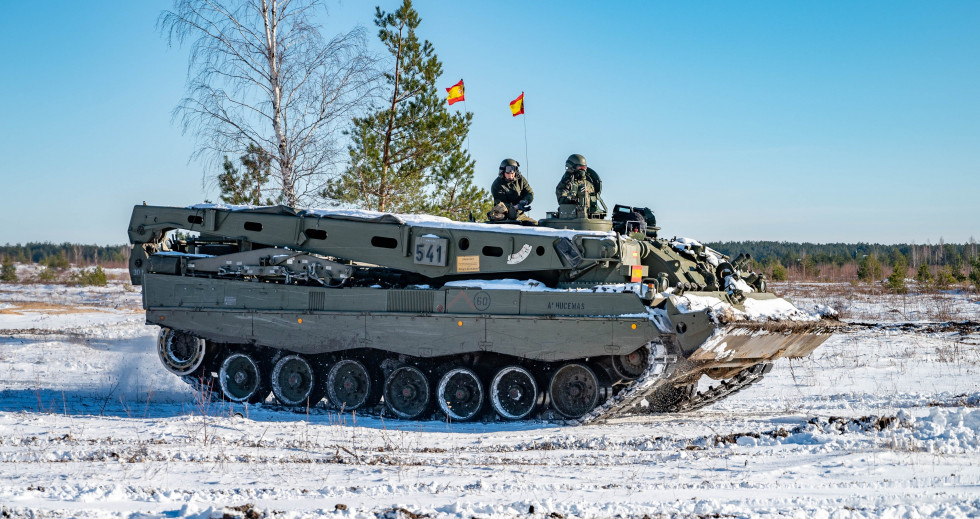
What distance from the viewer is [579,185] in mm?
13188

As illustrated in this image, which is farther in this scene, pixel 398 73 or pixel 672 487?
pixel 398 73

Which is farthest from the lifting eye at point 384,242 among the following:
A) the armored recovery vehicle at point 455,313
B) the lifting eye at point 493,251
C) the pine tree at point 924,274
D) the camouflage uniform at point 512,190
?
the pine tree at point 924,274

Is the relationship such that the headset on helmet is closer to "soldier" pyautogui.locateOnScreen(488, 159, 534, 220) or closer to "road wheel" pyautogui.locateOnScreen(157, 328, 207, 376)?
"soldier" pyautogui.locateOnScreen(488, 159, 534, 220)

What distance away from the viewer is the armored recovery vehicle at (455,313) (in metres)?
11.1

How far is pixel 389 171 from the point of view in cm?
2342

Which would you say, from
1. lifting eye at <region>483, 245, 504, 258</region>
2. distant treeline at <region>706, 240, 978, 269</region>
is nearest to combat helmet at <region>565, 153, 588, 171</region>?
lifting eye at <region>483, 245, 504, 258</region>

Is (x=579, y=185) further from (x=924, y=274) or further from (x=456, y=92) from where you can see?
(x=924, y=274)

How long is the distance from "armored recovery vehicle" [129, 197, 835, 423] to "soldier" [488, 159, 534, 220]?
1.14 m

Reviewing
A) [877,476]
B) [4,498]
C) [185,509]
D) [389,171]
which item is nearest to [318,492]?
[185,509]

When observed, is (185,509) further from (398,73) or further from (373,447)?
(398,73)

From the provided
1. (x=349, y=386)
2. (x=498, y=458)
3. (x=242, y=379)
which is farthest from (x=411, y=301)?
(x=498, y=458)

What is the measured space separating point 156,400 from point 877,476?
425 inches

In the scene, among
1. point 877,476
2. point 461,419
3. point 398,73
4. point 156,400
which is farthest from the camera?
point 398,73

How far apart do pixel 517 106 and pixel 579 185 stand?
3.29m
